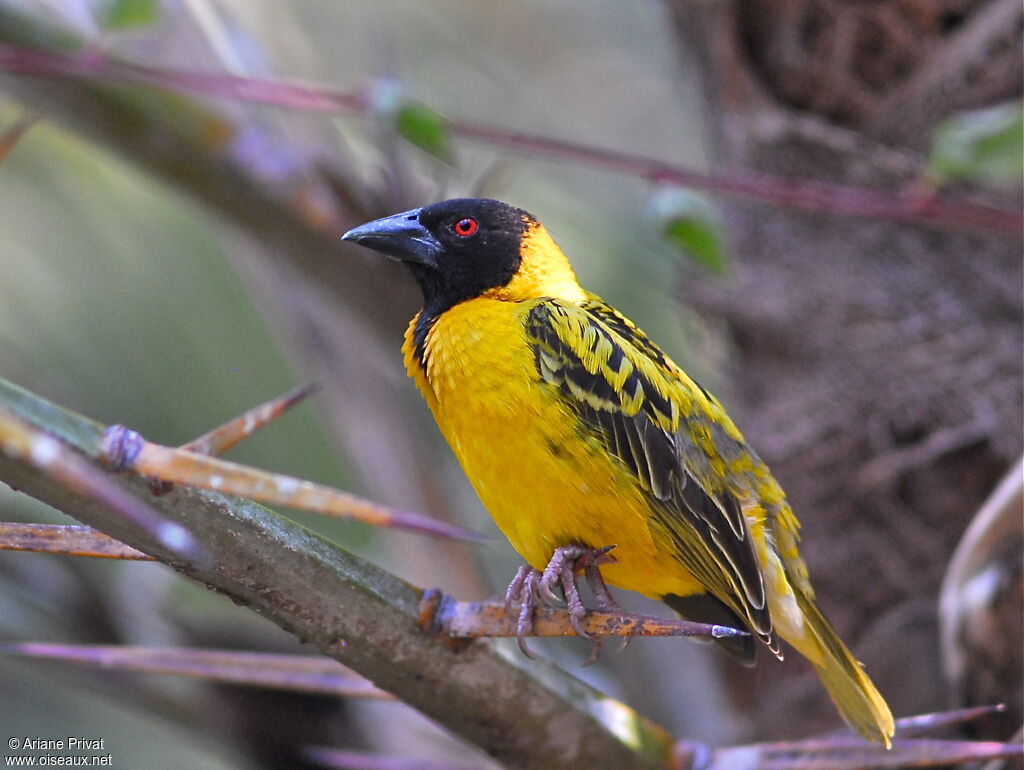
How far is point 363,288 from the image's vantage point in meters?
3.01

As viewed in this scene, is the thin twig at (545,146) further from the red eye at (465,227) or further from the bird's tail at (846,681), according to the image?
the bird's tail at (846,681)

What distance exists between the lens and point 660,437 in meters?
2.13

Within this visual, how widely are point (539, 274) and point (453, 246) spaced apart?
0.21 meters

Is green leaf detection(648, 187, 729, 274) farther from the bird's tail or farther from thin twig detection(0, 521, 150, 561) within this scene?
thin twig detection(0, 521, 150, 561)

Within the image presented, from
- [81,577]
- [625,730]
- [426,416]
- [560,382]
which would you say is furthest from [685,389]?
[81,577]

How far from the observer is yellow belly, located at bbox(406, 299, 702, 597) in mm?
2014

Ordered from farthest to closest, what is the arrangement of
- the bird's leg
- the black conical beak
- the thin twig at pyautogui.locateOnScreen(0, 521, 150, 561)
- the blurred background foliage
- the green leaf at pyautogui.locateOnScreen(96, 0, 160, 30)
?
the blurred background foliage, the black conical beak, the green leaf at pyautogui.locateOnScreen(96, 0, 160, 30), the bird's leg, the thin twig at pyautogui.locateOnScreen(0, 521, 150, 561)

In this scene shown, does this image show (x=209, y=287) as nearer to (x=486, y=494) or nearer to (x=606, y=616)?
(x=486, y=494)

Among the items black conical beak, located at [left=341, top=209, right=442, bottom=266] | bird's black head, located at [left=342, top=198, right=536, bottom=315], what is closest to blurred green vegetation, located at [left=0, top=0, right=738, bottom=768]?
bird's black head, located at [left=342, top=198, right=536, bottom=315]

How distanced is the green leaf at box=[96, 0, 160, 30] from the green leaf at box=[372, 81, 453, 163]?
1.69ft

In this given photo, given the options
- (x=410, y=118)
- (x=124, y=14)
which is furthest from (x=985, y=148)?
(x=124, y=14)

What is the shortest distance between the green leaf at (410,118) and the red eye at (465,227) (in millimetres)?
153

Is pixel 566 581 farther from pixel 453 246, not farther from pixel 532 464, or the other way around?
pixel 453 246

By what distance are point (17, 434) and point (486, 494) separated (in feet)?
4.16
